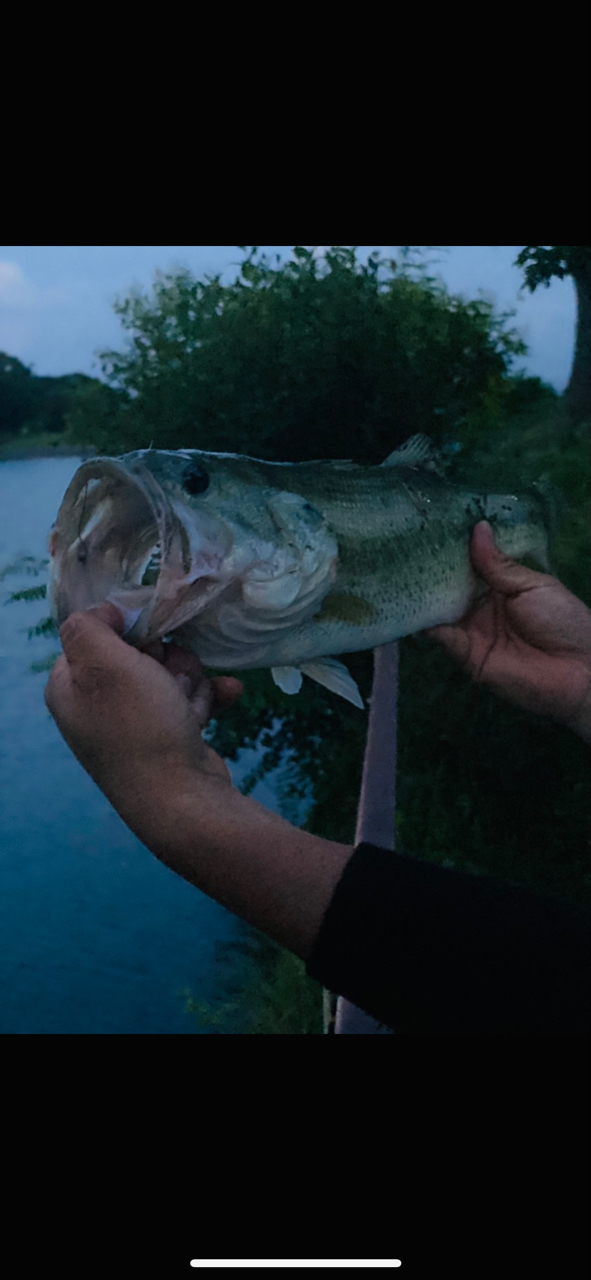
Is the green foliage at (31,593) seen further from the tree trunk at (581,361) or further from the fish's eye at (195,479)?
the tree trunk at (581,361)

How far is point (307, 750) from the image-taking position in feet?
6.75

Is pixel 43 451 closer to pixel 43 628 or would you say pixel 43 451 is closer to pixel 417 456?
pixel 43 628

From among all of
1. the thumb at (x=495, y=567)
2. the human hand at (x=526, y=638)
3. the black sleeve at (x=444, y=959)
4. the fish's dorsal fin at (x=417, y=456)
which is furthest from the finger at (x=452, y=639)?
the black sleeve at (x=444, y=959)

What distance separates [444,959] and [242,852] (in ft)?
0.88

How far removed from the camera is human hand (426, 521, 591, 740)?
1.61m

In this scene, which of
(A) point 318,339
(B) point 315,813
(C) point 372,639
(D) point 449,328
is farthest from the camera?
(B) point 315,813

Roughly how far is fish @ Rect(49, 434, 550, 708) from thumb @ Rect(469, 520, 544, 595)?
39 millimetres

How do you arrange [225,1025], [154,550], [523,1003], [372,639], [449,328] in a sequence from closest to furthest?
1. [523,1003]
2. [154,550]
3. [372,639]
4. [225,1025]
5. [449,328]

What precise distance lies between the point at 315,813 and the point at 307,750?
17 centimetres

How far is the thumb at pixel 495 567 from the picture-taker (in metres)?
1.57

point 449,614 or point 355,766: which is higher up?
point 449,614

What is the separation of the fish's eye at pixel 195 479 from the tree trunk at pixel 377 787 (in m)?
0.52
